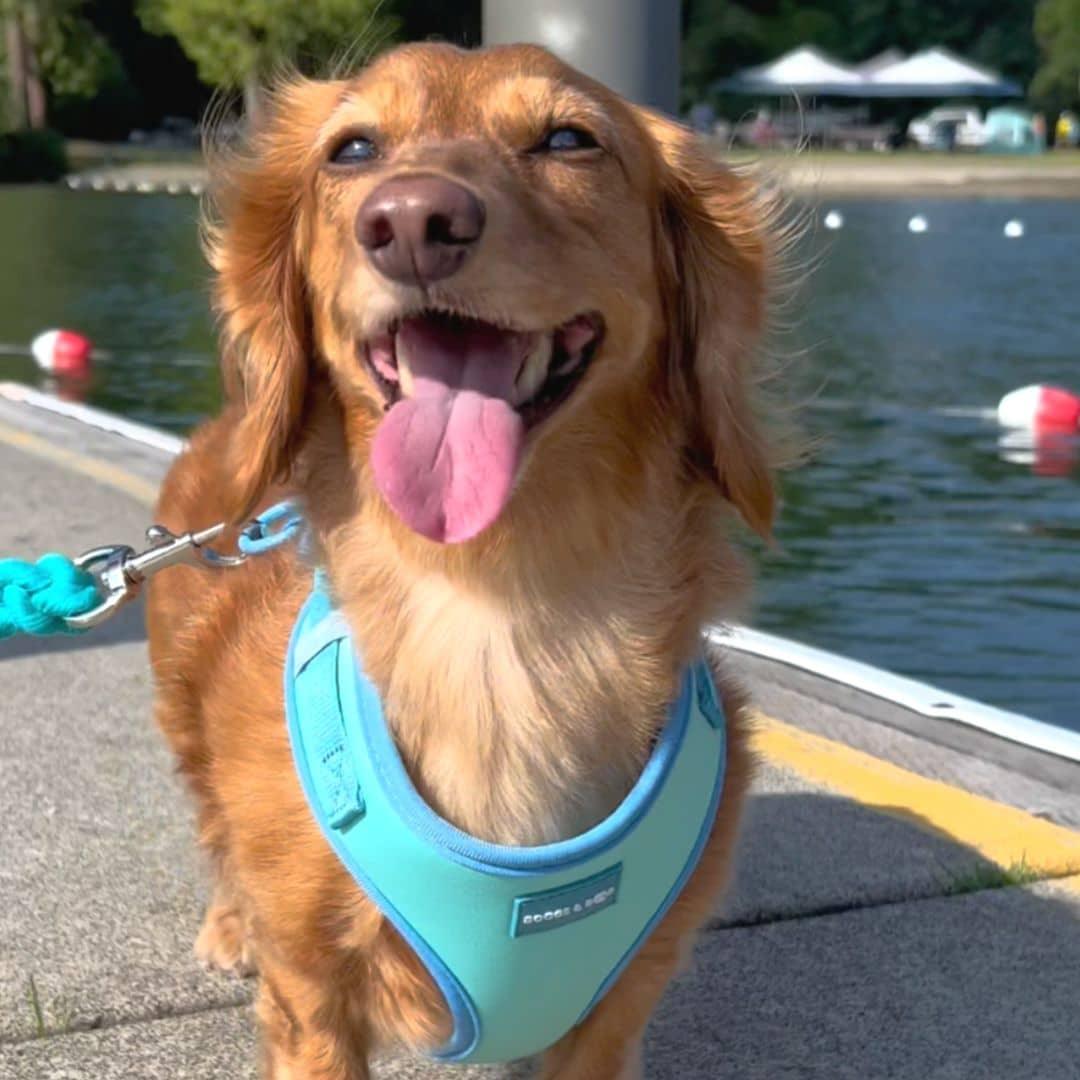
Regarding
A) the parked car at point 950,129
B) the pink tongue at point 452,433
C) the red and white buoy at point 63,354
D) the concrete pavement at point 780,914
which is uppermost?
the pink tongue at point 452,433

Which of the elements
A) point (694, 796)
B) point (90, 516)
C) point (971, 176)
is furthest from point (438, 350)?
point (971, 176)

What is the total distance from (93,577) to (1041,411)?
8409 mm

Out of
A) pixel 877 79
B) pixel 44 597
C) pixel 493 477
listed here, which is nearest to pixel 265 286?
pixel 493 477

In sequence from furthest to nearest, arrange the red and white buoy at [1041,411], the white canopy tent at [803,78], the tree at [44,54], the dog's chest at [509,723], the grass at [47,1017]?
the white canopy tent at [803,78], the tree at [44,54], the red and white buoy at [1041,411], the grass at [47,1017], the dog's chest at [509,723]

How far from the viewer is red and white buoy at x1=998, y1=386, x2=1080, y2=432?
1076cm

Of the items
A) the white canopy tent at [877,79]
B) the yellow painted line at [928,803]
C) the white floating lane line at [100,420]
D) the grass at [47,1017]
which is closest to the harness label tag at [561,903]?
the grass at [47,1017]

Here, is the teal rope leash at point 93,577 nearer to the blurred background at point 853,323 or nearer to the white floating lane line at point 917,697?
the blurred background at point 853,323

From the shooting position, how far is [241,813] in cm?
284

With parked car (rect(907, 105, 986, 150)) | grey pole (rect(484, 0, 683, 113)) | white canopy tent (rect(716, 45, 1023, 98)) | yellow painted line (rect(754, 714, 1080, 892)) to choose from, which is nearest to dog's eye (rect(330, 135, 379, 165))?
yellow painted line (rect(754, 714, 1080, 892))

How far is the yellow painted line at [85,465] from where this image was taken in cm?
753

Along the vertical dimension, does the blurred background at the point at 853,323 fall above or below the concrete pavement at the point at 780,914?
below

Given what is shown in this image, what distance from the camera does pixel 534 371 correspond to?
106 inches

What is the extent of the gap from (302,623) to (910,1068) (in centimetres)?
132

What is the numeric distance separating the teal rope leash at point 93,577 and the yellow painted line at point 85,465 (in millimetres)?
3844
